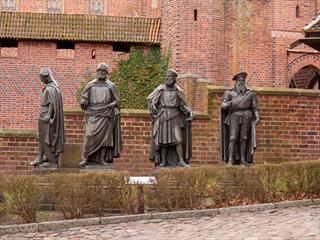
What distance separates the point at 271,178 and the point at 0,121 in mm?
17063

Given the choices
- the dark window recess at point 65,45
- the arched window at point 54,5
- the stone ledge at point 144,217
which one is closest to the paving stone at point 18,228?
the stone ledge at point 144,217

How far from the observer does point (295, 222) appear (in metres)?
8.85

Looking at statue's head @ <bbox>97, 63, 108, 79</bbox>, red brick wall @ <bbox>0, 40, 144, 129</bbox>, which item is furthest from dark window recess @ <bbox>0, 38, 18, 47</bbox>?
statue's head @ <bbox>97, 63, 108, 79</bbox>

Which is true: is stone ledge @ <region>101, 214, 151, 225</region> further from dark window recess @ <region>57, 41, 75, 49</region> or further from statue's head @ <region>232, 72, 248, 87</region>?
dark window recess @ <region>57, 41, 75, 49</region>

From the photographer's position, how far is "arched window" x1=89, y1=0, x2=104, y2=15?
1297 inches

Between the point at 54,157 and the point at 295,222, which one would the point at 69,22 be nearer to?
the point at 54,157

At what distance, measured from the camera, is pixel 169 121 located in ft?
40.1

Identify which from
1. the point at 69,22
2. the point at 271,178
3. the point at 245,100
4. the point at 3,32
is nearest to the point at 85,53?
the point at 69,22

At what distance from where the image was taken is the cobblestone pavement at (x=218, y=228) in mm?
8289

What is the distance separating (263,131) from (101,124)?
448cm

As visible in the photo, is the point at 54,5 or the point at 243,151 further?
the point at 54,5

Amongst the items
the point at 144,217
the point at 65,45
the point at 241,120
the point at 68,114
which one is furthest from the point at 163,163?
the point at 65,45

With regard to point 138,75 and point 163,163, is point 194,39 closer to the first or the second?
point 138,75

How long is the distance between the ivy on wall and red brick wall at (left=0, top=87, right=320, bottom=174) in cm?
1040
